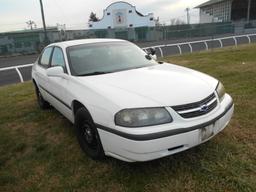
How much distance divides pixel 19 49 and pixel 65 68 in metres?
27.6

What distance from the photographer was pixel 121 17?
45.8 metres

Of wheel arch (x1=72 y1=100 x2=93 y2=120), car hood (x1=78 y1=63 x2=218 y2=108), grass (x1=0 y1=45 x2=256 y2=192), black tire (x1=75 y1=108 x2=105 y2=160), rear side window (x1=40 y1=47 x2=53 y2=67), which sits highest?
rear side window (x1=40 y1=47 x2=53 y2=67)

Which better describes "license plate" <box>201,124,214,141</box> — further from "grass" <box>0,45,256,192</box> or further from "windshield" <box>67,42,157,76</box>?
"windshield" <box>67,42,157,76</box>

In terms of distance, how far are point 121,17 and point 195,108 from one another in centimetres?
4555

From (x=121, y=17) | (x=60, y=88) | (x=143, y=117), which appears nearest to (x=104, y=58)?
(x=60, y=88)

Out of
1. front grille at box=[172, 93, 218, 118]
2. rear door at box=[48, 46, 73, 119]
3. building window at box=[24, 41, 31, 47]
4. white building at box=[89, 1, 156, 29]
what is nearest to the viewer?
front grille at box=[172, 93, 218, 118]

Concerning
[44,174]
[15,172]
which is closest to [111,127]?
[44,174]

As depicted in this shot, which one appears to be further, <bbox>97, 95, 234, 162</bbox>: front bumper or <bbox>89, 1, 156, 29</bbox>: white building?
<bbox>89, 1, 156, 29</bbox>: white building

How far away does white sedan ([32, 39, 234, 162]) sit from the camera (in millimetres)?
2445

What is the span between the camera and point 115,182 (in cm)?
270

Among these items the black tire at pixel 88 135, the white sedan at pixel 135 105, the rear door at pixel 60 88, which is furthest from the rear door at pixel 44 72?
the black tire at pixel 88 135

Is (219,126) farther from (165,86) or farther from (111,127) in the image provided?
(111,127)

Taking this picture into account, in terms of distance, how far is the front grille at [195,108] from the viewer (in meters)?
2.51

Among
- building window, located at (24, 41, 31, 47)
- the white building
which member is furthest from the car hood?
the white building
